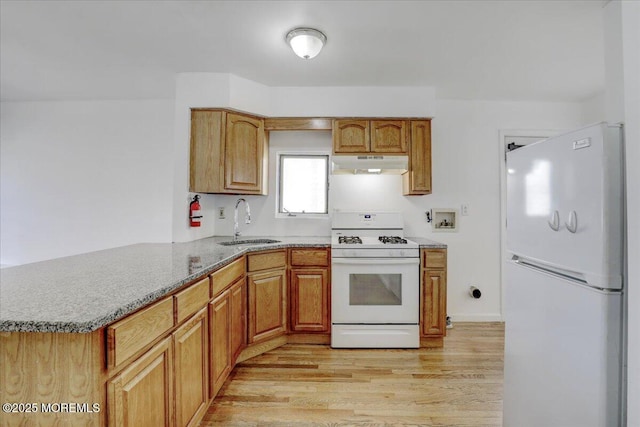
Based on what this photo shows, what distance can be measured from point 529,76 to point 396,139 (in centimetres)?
123

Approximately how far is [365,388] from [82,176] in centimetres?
349

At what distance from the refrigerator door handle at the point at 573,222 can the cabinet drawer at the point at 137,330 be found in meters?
1.60

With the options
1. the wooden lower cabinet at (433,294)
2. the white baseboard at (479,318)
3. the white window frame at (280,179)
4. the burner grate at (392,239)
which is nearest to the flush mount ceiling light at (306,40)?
the white window frame at (280,179)

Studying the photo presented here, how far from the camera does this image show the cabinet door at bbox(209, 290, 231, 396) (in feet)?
5.32

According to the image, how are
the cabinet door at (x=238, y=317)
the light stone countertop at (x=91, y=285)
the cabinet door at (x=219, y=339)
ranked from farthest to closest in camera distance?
1. the cabinet door at (x=238, y=317)
2. the cabinet door at (x=219, y=339)
3. the light stone countertop at (x=91, y=285)

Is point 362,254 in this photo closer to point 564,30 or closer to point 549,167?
point 549,167

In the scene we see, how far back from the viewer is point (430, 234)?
3064mm

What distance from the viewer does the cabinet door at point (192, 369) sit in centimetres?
127

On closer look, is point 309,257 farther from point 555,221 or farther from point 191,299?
point 555,221

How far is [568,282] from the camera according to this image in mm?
1092

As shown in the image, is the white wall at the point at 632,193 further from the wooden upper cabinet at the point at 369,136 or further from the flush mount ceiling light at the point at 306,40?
the wooden upper cabinet at the point at 369,136

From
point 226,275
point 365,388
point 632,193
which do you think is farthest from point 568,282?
point 226,275

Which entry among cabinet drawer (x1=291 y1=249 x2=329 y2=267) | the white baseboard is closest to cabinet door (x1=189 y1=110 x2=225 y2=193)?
cabinet drawer (x1=291 y1=249 x2=329 y2=267)

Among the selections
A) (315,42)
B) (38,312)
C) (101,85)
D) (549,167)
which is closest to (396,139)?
(315,42)
